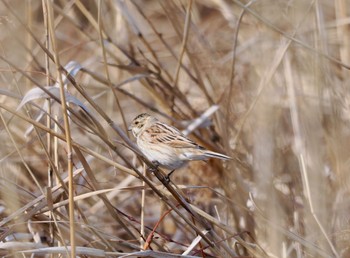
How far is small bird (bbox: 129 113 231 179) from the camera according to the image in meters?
3.12

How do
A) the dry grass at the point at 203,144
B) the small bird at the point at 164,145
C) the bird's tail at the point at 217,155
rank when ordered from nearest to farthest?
1. the dry grass at the point at 203,144
2. the bird's tail at the point at 217,155
3. the small bird at the point at 164,145

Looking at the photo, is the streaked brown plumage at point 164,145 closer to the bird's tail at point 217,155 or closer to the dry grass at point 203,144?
the bird's tail at point 217,155

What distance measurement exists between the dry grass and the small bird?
15 cm

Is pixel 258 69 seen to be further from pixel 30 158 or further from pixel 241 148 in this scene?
pixel 30 158

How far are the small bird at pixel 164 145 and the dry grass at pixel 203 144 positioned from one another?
0.48ft

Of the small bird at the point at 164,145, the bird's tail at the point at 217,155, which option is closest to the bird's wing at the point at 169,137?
the small bird at the point at 164,145

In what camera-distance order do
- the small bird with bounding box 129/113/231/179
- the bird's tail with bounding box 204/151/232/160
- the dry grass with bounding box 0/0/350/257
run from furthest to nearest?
the small bird with bounding box 129/113/231/179 < the bird's tail with bounding box 204/151/232/160 < the dry grass with bounding box 0/0/350/257

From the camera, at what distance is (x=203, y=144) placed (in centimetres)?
396

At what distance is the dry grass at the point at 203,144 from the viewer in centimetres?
248

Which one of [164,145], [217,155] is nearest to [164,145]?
[164,145]

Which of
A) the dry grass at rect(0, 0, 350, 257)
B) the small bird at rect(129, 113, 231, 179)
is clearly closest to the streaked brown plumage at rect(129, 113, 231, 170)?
the small bird at rect(129, 113, 231, 179)

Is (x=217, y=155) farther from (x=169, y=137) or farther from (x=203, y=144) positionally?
(x=203, y=144)

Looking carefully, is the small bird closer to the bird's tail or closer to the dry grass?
the bird's tail

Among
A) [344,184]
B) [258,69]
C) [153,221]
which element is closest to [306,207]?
[344,184]
